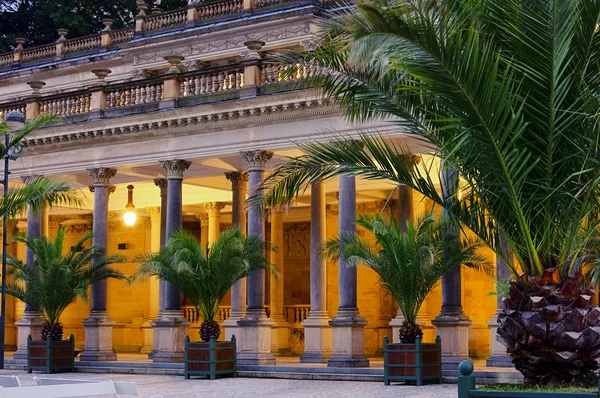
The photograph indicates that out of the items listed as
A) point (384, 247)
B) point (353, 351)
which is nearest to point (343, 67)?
point (384, 247)

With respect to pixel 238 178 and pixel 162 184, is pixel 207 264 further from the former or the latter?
pixel 162 184

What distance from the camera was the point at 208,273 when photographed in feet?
83.7

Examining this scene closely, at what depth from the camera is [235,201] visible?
99.9ft

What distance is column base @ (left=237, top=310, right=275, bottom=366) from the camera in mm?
26875

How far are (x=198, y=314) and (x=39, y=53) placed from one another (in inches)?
462

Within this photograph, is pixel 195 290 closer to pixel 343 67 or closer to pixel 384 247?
pixel 384 247

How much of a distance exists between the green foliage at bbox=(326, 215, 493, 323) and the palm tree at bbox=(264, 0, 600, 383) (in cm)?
918

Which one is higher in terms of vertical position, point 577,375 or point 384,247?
point 384,247

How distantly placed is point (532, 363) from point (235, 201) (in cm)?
1872

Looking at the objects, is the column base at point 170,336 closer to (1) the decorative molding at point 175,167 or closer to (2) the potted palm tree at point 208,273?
(2) the potted palm tree at point 208,273

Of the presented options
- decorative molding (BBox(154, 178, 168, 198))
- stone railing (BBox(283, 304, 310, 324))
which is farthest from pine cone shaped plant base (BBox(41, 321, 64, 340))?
stone railing (BBox(283, 304, 310, 324))

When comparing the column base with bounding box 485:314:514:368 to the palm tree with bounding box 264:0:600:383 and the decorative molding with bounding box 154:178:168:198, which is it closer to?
the palm tree with bounding box 264:0:600:383

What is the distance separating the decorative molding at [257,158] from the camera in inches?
1081

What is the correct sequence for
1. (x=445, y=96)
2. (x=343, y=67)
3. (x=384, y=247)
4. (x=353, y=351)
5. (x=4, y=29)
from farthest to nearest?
(x=4, y=29) < (x=353, y=351) < (x=384, y=247) < (x=343, y=67) < (x=445, y=96)
